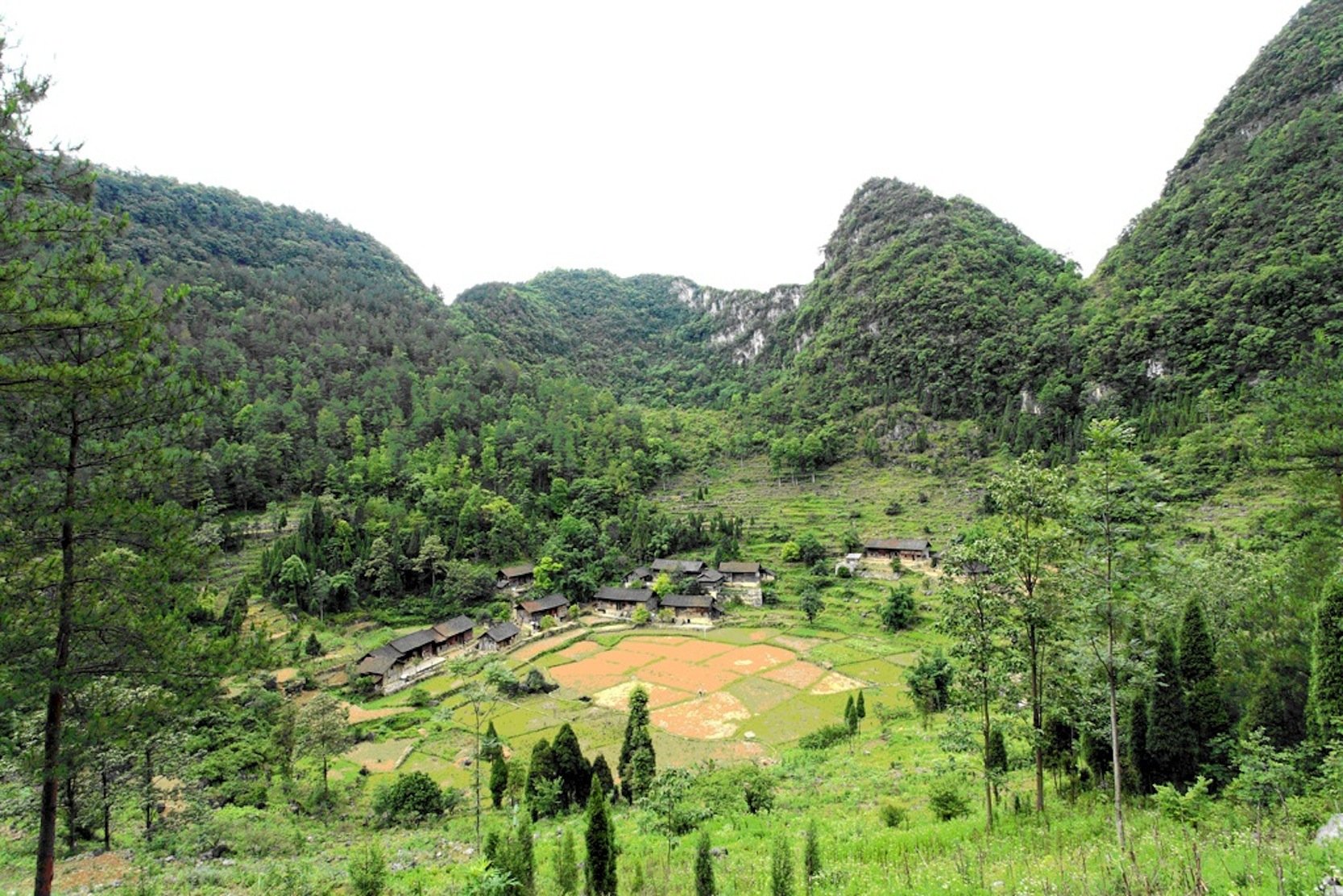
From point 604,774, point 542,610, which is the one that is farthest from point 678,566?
point 604,774

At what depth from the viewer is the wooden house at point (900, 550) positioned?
178 ft

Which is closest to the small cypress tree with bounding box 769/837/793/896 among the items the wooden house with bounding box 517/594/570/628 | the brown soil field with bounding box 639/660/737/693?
the brown soil field with bounding box 639/660/737/693

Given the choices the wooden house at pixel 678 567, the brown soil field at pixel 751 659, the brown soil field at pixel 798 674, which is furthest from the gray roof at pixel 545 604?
the brown soil field at pixel 798 674

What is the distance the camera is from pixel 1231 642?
48.1 feet

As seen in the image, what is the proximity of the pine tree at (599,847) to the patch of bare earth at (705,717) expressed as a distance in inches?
640

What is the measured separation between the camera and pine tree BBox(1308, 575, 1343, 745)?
35.1 feet

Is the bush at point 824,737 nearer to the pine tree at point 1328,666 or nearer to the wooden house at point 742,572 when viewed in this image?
the pine tree at point 1328,666

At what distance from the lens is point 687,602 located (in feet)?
163

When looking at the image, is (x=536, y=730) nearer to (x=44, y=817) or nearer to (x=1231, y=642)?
(x=44, y=817)

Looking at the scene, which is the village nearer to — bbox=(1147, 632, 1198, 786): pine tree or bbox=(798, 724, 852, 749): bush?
bbox=(798, 724, 852, 749): bush

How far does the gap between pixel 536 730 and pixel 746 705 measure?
451 inches

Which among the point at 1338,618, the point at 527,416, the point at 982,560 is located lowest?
the point at 1338,618

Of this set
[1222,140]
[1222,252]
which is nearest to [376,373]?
[1222,252]

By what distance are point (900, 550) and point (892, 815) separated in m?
43.9
